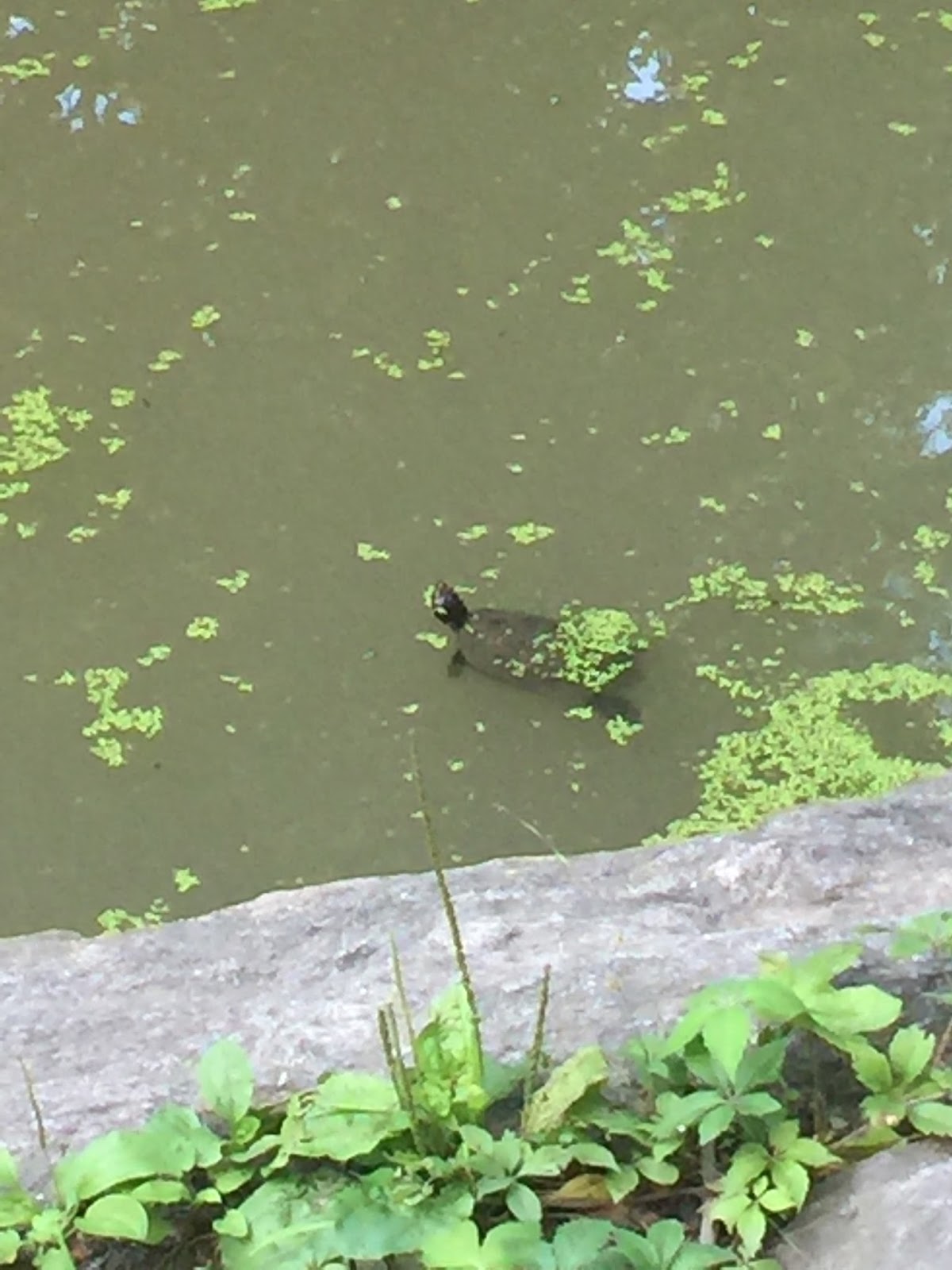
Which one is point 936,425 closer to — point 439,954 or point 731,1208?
point 439,954

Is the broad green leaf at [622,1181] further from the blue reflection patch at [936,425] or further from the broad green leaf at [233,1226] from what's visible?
the blue reflection patch at [936,425]

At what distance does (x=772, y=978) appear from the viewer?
3.27 ft

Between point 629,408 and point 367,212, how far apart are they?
2.71 ft

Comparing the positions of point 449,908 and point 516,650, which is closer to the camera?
point 449,908

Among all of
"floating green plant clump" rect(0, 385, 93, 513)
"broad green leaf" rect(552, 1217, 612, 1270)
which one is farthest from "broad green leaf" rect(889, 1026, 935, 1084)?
"floating green plant clump" rect(0, 385, 93, 513)

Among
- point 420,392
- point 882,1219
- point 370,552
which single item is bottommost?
point 882,1219

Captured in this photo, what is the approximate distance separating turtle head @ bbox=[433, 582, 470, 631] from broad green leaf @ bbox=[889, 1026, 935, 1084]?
4.72ft

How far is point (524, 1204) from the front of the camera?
3.01 ft

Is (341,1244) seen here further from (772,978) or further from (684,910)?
(684,910)

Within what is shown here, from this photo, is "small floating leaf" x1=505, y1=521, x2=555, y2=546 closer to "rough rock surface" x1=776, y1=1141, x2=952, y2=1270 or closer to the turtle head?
the turtle head

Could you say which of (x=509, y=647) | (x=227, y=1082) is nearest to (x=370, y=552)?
(x=509, y=647)

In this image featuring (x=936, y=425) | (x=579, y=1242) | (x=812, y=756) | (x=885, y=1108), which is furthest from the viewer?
(x=936, y=425)

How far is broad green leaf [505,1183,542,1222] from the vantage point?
91 centimetres

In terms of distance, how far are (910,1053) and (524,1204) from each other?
276 mm
